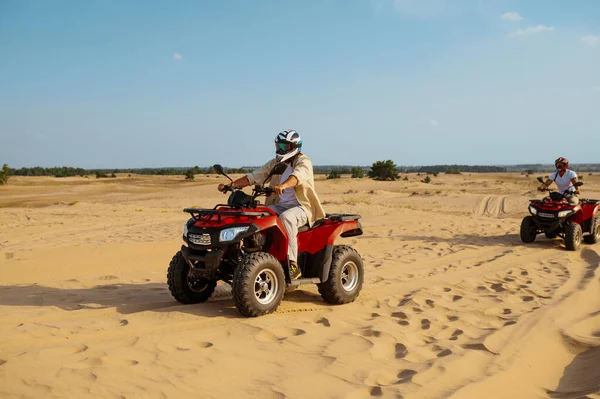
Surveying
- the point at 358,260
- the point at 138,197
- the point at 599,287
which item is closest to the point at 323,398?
the point at 358,260

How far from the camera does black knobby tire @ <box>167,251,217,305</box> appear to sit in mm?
6215

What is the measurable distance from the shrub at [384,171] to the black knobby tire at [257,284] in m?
45.7

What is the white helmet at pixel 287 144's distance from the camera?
20.6 ft

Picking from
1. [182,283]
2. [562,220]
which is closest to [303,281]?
[182,283]

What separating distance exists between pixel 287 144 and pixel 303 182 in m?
0.51

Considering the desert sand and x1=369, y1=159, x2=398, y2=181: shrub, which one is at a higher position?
x1=369, y1=159, x2=398, y2=181: shrub

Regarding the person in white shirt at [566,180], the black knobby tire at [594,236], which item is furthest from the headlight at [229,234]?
the black knobby tire at [594,236]

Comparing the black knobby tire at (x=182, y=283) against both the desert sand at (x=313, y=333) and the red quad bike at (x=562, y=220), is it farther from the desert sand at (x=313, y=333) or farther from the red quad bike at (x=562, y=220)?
the red quad bike at (x=562, y=220)

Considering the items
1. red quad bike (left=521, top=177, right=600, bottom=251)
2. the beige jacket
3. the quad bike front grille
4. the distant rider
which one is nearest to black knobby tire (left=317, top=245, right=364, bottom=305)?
the distant rider

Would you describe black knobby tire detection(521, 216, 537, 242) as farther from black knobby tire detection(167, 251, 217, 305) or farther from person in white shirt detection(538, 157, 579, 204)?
black knobby tire detection(167, 251, 217, 305)

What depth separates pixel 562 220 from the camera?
12117 mm

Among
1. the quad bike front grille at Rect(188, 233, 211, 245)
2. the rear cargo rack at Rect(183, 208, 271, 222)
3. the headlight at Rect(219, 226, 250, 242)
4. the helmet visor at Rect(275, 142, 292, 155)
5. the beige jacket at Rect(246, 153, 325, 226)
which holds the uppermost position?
the helmet visor at Rect(275, 142, 292, 155)

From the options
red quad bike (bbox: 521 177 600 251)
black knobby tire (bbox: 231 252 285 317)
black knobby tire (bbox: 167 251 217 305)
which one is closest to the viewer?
black knobby tire (bbox: 231 252 285 317)

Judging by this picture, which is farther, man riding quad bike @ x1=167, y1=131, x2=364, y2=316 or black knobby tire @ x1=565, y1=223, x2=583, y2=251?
black knobby tire @ x1=565, y1=223, x2=583, y2=251
